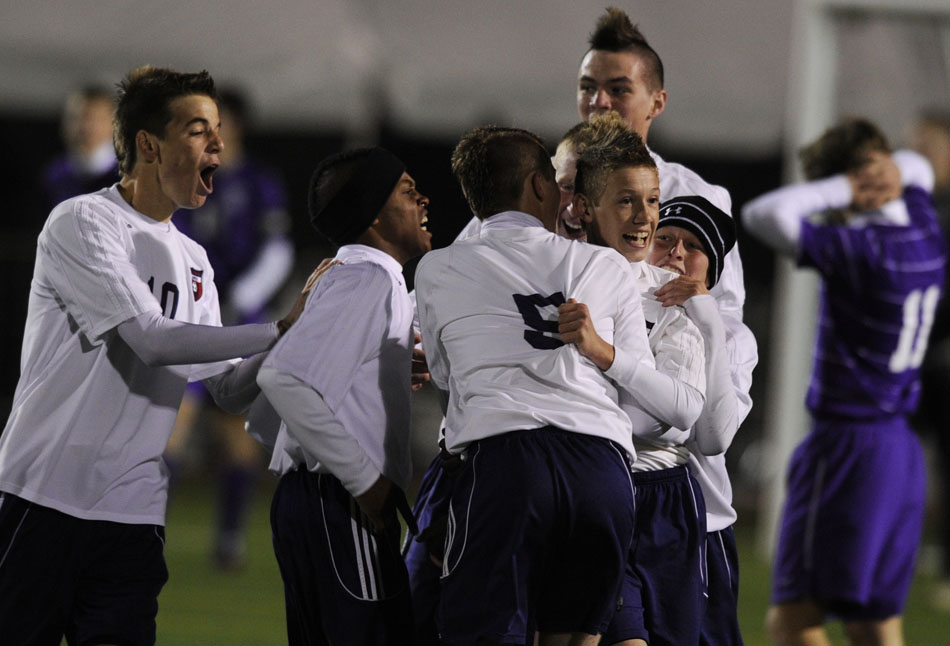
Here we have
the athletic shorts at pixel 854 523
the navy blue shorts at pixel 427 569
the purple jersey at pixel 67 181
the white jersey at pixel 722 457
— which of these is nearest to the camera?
the navy blue shorts at pixel 427 569

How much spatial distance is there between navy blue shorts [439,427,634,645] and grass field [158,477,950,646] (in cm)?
293

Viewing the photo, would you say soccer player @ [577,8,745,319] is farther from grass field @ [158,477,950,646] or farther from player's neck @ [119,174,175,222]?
grass field @ [158,477,950,646]

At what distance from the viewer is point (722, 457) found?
144 inches

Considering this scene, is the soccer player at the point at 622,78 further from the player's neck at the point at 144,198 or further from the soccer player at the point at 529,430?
the player's neck at the point at 144,198

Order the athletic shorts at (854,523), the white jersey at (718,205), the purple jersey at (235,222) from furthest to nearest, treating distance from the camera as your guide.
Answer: the purple jersey at (235,222) → the athletic shorts at (854,523) → the white jersey at (718,205)

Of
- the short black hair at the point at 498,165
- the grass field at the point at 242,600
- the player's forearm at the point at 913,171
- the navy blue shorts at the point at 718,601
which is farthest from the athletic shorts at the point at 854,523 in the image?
the short black hair at the point at 498,165

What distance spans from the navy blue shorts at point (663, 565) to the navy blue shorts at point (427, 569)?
0.48 meters

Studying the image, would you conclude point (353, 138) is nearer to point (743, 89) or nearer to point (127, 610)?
point (743, 89)

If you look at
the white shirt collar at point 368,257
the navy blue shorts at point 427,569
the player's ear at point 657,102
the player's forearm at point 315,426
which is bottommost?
the navy blue shorts at point 427,569

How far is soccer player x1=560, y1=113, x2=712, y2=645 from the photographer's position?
3242 mm

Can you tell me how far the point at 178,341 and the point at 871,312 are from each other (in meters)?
2.76

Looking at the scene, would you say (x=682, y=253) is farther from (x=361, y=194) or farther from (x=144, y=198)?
(x=144, y=198)

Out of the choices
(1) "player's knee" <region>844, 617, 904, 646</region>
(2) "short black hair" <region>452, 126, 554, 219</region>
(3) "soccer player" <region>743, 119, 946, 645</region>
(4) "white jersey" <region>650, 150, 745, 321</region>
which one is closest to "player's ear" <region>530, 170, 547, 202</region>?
(2) "short black hair" <region>452, 126, 554, 219</region>

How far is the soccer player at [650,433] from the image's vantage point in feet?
10.6
